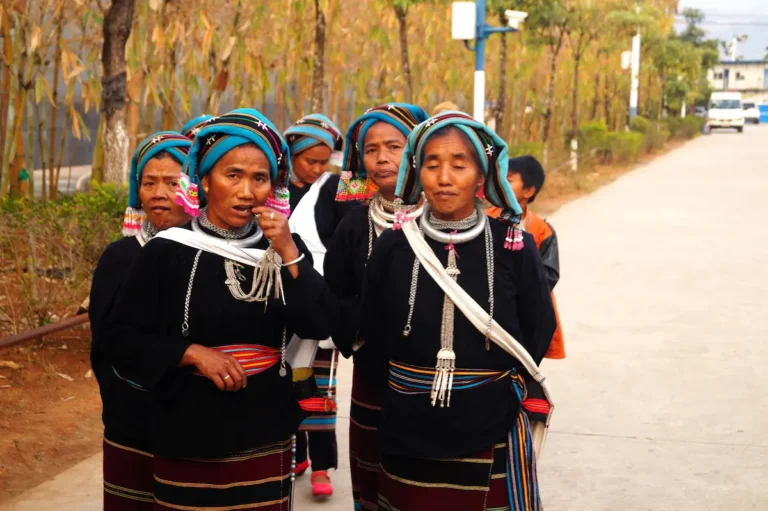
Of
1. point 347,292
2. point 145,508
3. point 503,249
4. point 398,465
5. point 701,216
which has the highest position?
point 503,249

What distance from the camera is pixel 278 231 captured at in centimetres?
286

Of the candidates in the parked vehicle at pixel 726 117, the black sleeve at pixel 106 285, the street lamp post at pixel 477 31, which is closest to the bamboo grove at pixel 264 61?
the street lamp post at pixel 477 31

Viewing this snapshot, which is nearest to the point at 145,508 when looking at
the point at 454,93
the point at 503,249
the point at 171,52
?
the point at 503,249

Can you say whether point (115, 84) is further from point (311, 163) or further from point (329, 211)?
point (329, 211)

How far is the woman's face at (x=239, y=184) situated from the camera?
292cm

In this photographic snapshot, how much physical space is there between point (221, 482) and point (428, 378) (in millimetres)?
606

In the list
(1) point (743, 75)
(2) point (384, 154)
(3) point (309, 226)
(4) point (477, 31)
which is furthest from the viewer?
(1) point (743, 75)

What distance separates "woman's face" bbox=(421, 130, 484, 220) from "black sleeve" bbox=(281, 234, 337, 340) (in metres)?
0.40

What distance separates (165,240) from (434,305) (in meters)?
0.73

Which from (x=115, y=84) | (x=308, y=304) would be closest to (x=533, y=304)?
(x=308, y=304)

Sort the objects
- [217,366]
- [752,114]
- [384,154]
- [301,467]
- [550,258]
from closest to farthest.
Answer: [217,366]
[384,154]
[550,258]
[301,467]
[752,114]

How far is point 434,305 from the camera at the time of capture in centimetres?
305

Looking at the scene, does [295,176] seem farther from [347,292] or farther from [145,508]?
[145,508]

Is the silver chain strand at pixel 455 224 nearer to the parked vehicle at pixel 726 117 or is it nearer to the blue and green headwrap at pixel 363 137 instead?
the blue and green headwrap at pixel 363 137
